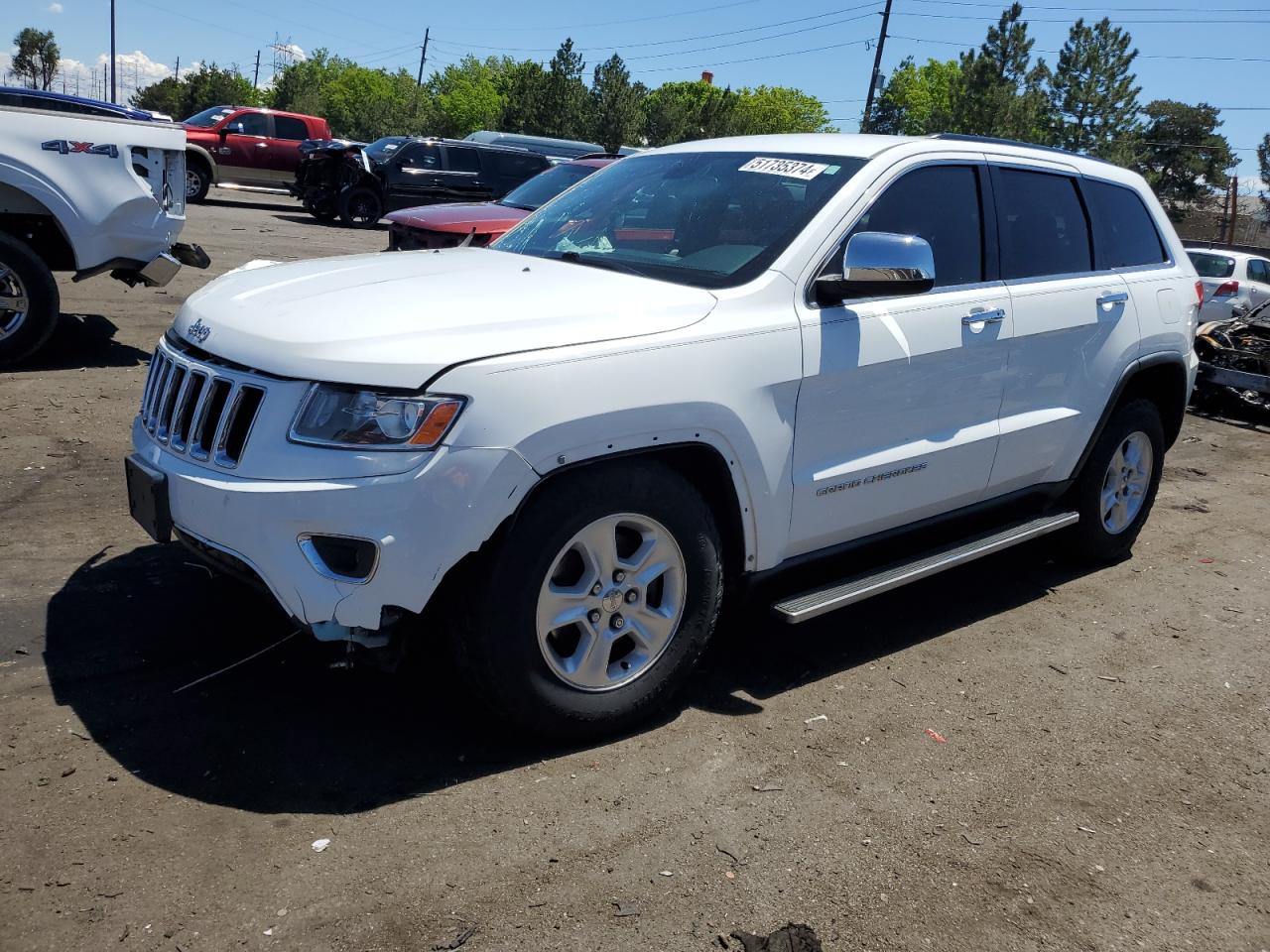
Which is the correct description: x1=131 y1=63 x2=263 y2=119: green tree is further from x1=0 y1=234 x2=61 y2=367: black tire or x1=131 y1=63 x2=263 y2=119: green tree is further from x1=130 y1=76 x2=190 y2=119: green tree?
x1=0 y1=234 x2=61 y2=367: black tire

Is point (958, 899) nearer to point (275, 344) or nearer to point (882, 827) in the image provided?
point (882, 827)

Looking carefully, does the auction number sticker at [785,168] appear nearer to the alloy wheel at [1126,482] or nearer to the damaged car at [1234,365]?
the alloy wheel at [1126,482]

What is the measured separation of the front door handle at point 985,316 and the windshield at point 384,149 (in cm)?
2036

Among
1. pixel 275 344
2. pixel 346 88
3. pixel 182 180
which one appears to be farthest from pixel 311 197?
pixel 346 88

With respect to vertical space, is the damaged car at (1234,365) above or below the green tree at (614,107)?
below

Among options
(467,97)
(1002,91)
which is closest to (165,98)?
(467,97)

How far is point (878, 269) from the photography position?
380cm

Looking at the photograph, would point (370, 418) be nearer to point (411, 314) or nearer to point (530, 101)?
point (411, 314)

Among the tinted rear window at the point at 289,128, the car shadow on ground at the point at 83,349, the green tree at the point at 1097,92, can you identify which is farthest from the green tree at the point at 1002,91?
the car shadow on ground at the point at 83,349

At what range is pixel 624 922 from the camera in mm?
2787

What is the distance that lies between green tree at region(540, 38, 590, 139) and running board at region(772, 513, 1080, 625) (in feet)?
161

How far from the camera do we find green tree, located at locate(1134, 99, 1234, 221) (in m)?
71.7

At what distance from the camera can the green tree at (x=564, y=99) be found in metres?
51.3

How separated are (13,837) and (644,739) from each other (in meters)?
1.81
